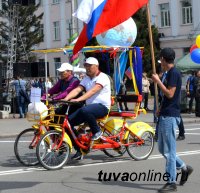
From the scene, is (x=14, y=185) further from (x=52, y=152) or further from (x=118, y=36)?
(x=118, y=36)

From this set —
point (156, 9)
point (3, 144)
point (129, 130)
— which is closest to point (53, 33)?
point (156, 9)

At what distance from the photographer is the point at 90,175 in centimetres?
913

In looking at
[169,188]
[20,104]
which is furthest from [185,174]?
[20,104]

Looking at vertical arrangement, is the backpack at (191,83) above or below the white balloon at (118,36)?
below

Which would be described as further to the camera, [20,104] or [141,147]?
[20,104]

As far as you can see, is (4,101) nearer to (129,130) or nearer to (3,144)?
(3,144)

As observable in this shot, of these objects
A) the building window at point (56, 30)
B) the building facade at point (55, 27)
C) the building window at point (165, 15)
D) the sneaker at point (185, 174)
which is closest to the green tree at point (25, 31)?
the building facade at point (55, 27)

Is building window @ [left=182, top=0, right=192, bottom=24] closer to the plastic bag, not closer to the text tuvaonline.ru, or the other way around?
the plastic bag

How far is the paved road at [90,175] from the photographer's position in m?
8.00

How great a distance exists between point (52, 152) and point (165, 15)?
1636 inches

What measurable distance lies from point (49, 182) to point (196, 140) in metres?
6.33

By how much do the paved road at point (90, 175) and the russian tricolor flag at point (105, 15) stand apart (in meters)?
2.10

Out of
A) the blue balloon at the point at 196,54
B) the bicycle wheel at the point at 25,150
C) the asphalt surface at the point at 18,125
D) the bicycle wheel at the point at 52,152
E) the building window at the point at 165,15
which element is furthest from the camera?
the building window at the point at 165,15

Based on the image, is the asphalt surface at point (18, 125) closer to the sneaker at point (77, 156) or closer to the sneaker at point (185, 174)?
the sneaker at point (77, 156)
